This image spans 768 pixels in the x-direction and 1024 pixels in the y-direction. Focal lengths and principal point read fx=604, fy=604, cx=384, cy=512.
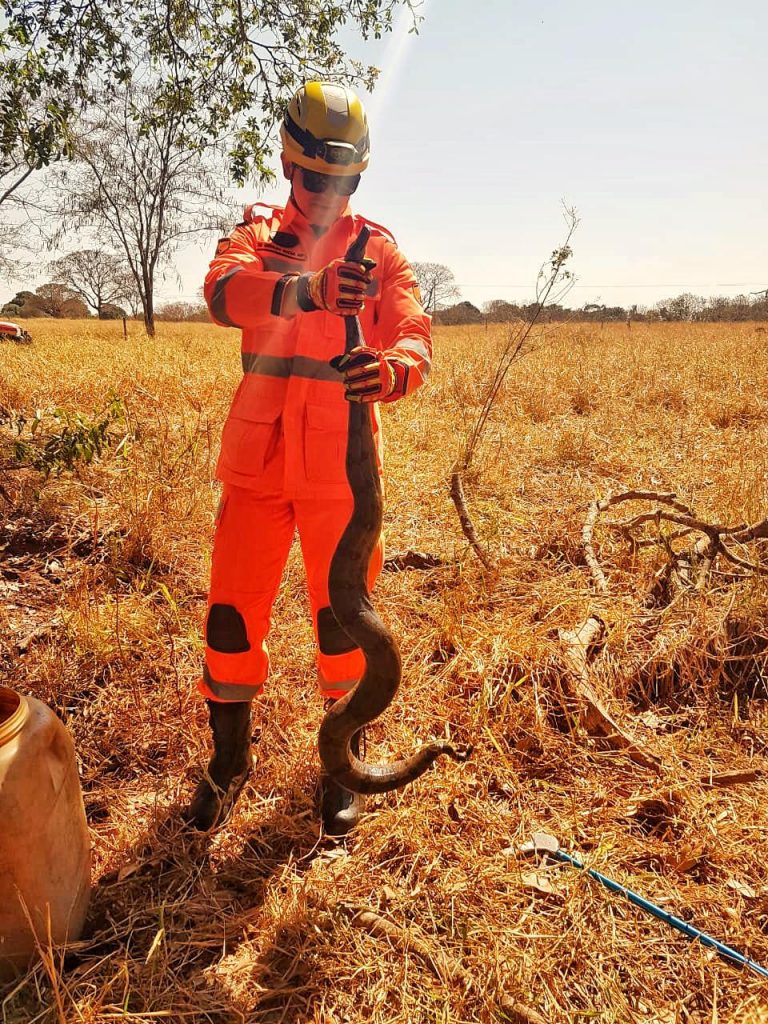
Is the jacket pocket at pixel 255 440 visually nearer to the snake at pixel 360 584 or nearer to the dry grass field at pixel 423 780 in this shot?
the snake at pixel 360 584

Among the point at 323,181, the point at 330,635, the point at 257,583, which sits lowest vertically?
the point at 330,635

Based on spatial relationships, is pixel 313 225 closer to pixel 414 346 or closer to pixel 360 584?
pixel 414 346

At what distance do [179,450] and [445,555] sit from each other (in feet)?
7.08

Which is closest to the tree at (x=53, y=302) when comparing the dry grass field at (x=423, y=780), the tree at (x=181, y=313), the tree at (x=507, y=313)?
the tree at (x=181, y=313)

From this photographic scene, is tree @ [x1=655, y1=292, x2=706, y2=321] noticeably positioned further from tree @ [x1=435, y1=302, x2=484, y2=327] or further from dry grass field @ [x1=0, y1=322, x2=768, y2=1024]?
dry grass field @ [x1=0, y1=322, x2=768, y2=1024]

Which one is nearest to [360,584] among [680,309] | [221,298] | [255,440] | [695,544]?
[255,440]

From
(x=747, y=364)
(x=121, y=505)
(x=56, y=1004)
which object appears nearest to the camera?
(x=56, y=1004)

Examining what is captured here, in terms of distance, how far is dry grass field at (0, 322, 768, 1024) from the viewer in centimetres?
159

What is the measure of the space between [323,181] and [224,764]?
1.98m

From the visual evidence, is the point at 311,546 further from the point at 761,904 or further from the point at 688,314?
the point at 688,314

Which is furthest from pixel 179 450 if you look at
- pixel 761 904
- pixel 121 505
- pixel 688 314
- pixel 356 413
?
pixel 688 314

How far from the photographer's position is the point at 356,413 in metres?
1.53

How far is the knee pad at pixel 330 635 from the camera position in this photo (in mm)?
2059

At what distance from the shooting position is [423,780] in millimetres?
2215
